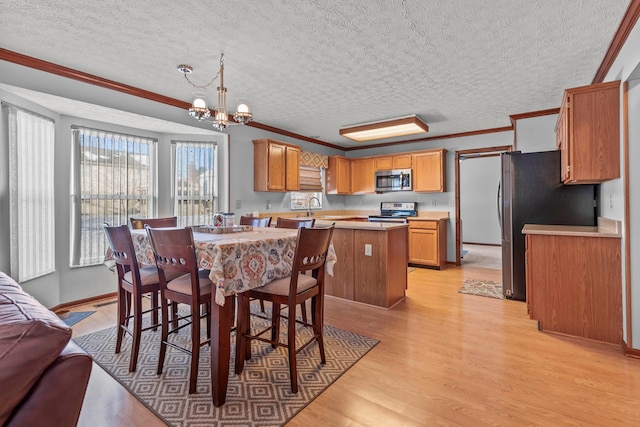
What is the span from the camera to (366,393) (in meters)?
1.87

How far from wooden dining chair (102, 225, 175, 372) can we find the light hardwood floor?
0.28 m

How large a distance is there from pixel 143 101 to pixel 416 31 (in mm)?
2855

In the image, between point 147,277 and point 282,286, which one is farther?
point 147,277

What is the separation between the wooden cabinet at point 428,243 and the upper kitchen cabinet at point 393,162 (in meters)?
1.11

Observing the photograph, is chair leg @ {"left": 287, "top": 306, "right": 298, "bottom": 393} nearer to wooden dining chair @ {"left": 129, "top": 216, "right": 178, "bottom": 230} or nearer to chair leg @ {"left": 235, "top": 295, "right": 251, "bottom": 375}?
chair leg @ {"left": 235, "top": 295, "right": 251, "bottom": 375}

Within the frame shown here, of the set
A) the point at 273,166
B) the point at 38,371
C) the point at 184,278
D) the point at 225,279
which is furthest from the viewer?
the point at 273,166

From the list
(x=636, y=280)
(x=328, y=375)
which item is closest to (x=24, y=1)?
(x=328, y=375)

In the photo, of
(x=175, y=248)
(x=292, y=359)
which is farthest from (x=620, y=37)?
(x=175, y=248)

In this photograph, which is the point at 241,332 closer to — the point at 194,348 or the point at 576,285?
the point at 194,348

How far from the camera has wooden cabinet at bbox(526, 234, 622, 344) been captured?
246cm

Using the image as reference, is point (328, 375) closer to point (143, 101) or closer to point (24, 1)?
point (24, 1)

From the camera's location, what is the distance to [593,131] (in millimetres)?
2531

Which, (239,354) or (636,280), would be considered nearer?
(239,354)

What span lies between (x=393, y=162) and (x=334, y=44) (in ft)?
12.5
